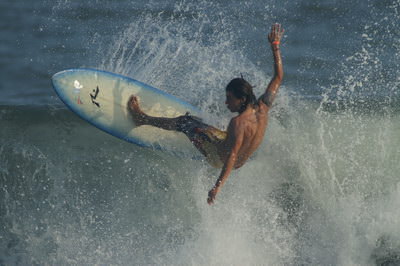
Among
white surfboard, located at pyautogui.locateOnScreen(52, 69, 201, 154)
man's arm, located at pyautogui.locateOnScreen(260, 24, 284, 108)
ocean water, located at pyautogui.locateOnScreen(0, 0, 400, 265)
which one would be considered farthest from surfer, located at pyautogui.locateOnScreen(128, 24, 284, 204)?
ocean water, located at pyautogui.locateOnScreen(0, 0, 400, 265)

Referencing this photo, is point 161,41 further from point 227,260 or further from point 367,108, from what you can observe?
point 227,260

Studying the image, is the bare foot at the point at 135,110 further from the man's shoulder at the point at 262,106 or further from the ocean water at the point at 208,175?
the man's shoulder at the point at 262,106

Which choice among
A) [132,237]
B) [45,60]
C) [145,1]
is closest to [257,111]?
[132,237]

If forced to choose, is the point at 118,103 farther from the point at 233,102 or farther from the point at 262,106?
the point at 262,106

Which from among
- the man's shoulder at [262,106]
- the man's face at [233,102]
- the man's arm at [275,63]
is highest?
the man's arm at [275,63]

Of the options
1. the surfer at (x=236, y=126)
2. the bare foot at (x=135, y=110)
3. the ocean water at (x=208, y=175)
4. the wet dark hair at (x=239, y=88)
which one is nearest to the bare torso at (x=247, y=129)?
the surfer at (x=236, y=126)

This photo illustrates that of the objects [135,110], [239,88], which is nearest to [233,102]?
[239,88]

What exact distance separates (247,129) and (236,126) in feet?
0.43

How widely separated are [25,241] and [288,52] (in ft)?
18.8

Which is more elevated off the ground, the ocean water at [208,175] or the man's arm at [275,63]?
the man's arm at [275,63]

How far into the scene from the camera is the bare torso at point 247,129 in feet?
19.4

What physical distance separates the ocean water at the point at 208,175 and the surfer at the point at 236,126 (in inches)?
22.9

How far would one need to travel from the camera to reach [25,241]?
7.14 m

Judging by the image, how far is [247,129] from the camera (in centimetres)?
595
